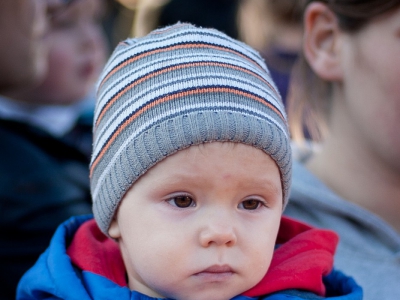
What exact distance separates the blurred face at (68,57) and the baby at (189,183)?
2.20 metres

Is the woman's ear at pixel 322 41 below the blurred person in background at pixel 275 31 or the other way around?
below

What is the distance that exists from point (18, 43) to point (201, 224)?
1429 millimetres

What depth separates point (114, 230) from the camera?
1.59 meters

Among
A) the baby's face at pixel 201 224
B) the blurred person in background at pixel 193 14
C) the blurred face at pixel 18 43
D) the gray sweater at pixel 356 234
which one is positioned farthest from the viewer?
the blurred person in background at pixel 193 14

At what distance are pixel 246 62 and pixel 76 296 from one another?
77cm

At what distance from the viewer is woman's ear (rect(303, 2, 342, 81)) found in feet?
6.89

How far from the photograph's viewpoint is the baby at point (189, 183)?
140 centimetres

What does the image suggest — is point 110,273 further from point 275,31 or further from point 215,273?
point 275,31

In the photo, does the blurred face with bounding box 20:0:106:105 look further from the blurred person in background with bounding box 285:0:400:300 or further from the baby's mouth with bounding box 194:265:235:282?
the baby's mouth with bounding box 194:265:235:282

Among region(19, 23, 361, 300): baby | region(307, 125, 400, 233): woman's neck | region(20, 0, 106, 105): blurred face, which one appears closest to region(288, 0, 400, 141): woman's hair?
region(307, 125, 400, 233): woman's neck

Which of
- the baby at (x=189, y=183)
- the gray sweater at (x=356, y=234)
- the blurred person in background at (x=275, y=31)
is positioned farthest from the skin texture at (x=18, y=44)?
the blurred person in background at (x=275, y=31)

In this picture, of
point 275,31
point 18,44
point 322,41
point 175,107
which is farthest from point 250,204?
point 275,31

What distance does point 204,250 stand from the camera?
139cm

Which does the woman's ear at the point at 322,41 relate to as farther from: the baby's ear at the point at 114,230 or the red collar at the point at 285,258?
the baby's ear at the point at 114,230
